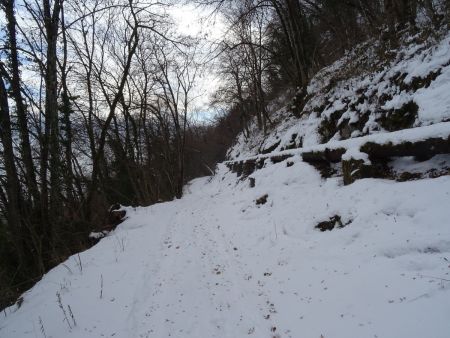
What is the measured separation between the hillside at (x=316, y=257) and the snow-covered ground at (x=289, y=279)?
0.02m

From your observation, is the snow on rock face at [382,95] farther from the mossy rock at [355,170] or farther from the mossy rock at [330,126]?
the mossy rock at [355,170]

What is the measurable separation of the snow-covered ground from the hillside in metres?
0.02

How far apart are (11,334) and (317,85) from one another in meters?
14.0

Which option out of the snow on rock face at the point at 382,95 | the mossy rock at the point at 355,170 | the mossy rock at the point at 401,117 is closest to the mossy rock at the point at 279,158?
the snow on rock face at the point at 382,95

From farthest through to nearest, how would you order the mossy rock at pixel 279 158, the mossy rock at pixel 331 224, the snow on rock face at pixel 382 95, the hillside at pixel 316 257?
1. the mossy rock at pixel 279 158
2. the snow on rock face at pixel 382 95
3. the mossy rock at pixel 331 224
4. the hillside at pixel 316 257

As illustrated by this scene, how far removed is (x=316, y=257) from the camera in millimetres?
4801

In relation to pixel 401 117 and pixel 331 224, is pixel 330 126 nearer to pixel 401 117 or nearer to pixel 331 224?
pixel 401 117

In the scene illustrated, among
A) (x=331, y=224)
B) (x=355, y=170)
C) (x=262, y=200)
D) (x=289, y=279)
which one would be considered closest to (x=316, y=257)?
(x=289, y=279)

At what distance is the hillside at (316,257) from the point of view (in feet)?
11.4

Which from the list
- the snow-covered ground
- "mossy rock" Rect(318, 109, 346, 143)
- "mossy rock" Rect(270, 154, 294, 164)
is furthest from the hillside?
"mossy rock" Rect(318, 109, 346, 143)

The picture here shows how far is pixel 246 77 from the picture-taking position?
28422 mm

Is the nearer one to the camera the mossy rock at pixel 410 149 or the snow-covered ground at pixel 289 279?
the snow-covered ground at pixel 289 279

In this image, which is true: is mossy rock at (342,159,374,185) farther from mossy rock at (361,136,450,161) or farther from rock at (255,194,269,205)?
rock at (255,194,269,205)

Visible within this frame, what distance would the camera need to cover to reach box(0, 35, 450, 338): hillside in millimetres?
3488
